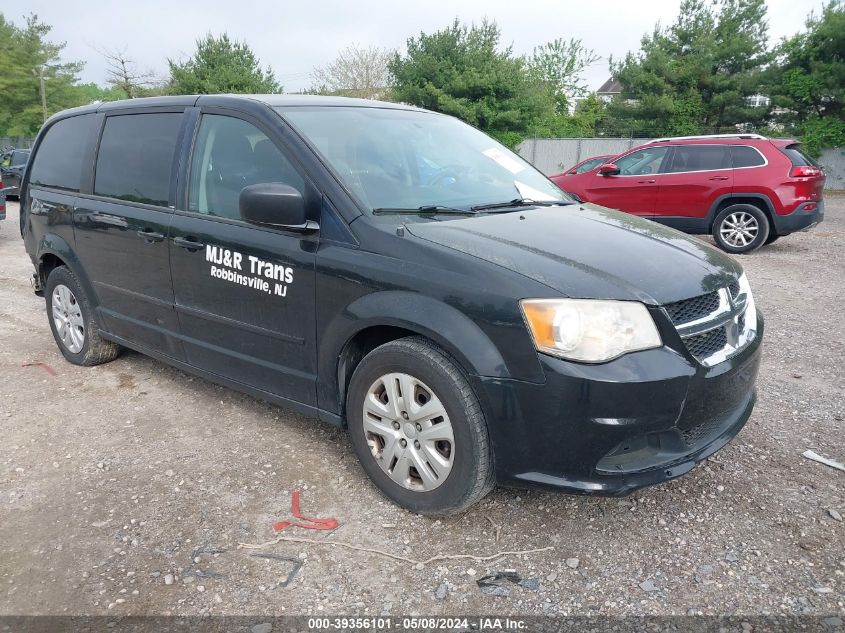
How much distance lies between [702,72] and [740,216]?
72.0 feet

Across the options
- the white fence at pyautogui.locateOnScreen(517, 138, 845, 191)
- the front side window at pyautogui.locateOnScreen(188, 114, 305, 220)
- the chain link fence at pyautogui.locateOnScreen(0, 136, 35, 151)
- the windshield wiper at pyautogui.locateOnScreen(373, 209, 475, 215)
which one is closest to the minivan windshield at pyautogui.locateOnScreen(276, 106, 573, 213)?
the windshield wiper at pyautogui.locateOnScreen(373, 209, 475, 215)

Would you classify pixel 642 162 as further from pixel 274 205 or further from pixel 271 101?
pixel 274 205

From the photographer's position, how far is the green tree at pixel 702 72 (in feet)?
90.6

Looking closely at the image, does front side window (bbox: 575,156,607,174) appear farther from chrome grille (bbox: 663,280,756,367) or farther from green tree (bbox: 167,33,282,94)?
green tree (bbox: 167,33,282,94)

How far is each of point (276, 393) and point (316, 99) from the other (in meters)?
1.59

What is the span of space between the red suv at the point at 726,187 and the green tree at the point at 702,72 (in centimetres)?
2033

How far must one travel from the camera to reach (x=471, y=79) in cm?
2741

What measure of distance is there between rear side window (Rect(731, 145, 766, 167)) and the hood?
24.5 ft

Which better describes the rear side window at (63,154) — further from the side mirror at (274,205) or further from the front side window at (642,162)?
the front side window at (642,162)

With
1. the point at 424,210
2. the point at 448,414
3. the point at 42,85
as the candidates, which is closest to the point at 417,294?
the point at 448,414

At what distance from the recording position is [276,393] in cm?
324

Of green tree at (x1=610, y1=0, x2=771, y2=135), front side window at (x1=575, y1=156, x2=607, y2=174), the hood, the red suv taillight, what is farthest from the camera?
green tree at (x1=610, y1=0, x2=771, y2=135)

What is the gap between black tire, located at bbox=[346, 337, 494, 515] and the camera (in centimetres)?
245

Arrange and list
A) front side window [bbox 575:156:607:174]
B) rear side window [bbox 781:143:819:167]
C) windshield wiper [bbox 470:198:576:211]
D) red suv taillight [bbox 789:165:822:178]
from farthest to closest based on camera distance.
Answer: front side window [bbox 575:156:607:174]
rear side window [bbox 781:143:819:167]
red suv taillight [bbox 789:165:822:178]
windshield wiper [bbox 470:198:576:211]
